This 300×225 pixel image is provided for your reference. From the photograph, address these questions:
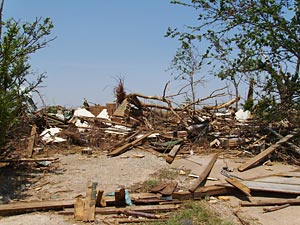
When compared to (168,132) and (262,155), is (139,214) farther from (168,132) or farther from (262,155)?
(168,132)

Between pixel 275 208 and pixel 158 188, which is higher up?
pixel 158 188

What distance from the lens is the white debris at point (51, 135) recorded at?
977 centimetres

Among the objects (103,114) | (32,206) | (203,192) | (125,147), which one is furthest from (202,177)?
(103,114)

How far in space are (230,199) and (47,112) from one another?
7.39 metres

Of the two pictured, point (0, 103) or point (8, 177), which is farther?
point (8, 177)

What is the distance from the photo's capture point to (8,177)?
6836 mm

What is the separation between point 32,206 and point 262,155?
5506 millimetres

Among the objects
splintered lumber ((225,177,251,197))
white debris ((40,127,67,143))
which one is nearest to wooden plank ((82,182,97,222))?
splintered lumber ((225,177,251,197))

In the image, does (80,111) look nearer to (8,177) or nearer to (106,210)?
(8,177)

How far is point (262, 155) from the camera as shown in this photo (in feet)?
25.9

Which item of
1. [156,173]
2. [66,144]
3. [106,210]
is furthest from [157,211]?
[66,144]

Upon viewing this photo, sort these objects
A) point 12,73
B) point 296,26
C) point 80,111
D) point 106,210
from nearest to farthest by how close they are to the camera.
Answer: point 106,210 → point 12,73 → point 296,26 → point 80,111

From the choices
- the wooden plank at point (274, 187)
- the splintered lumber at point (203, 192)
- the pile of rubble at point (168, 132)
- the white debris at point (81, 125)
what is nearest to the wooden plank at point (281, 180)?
the wooden plank at point (274, 187)

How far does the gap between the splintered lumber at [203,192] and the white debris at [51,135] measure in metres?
5.49
